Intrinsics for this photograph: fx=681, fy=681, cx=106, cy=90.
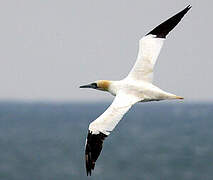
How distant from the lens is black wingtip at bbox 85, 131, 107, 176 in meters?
19.7

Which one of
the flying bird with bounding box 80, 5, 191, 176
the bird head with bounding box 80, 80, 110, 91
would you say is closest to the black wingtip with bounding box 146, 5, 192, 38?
the flying bird with bounding box 80, 5, 191, 176

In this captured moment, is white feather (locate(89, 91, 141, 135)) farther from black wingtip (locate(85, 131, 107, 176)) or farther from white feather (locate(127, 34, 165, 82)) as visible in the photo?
white feather (locate(127, 34, 165, 82))

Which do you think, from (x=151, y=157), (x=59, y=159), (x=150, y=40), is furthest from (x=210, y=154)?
(x=150, y=40)

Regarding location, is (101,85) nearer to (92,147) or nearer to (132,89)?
(132,89)

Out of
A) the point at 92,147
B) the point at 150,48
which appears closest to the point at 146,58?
the point at 150,48

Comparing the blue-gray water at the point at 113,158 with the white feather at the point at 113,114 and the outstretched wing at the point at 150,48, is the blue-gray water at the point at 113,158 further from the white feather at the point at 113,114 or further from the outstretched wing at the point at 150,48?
the white feather at the point at 113,114

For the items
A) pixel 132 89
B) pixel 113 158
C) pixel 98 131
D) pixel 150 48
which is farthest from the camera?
pixel 113 158

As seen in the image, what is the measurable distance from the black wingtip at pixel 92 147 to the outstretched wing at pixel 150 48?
3526mm

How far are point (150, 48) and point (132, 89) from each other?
8.83 ft

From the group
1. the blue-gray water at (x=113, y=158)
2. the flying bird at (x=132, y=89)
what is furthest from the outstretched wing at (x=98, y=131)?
the blue-gray water at (x=113, y=158)

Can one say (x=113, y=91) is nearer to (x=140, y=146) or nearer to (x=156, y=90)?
(x=156, y=90)

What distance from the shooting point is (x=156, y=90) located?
2112 cm

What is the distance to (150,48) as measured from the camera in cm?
2361

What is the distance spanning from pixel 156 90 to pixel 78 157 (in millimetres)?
108341
